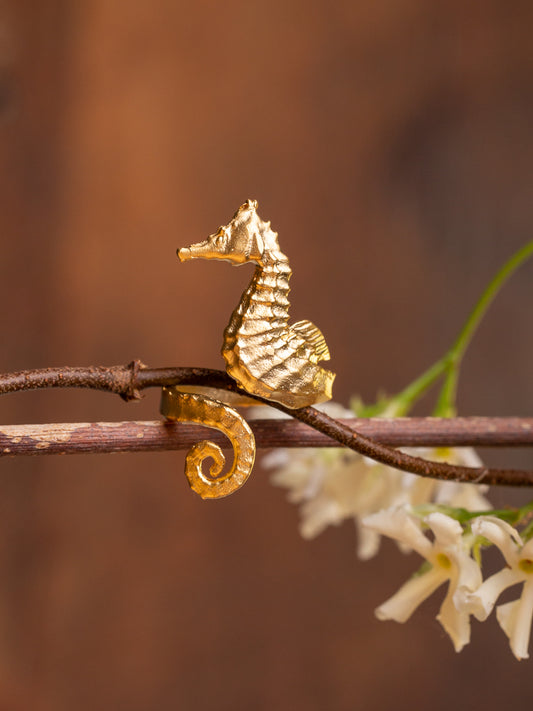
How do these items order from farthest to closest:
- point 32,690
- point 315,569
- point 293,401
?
1. point 315,569
2. point 32,690
3. point 293,401

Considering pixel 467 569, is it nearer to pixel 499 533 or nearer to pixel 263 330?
pixel 499 533

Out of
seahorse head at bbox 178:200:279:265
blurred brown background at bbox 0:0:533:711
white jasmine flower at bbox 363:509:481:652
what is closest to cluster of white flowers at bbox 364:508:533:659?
white jasmine flower at bbox 363:509:481:652

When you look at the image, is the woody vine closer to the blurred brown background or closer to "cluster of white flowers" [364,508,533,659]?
"cluster of white flowers" [364,508,533,659]

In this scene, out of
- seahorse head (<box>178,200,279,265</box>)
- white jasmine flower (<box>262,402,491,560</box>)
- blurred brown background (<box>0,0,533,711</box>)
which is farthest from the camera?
blurred brown background (<box>0,0,533,711</box>)

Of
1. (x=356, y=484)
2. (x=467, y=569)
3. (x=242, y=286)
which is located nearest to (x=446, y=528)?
(x=467, y=569)

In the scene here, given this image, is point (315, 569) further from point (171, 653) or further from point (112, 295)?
point (112, 295)

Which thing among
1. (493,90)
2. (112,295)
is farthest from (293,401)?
(493,90)
